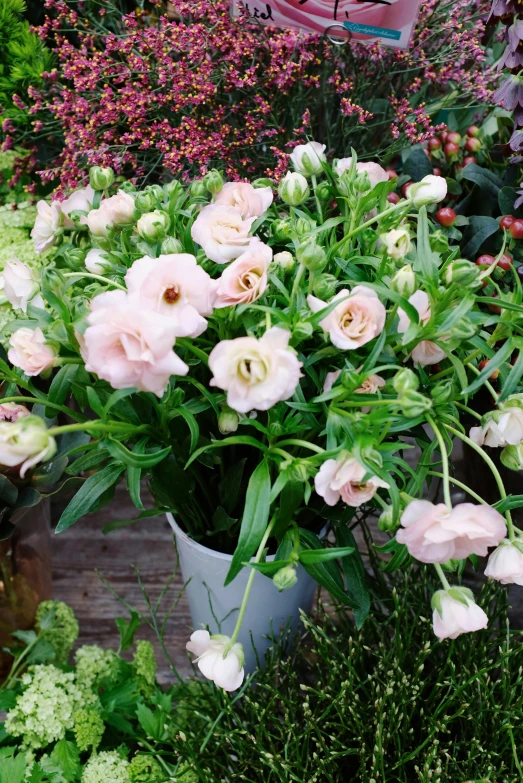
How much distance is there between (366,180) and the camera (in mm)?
514

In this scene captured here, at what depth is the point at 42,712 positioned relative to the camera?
2.11 feet

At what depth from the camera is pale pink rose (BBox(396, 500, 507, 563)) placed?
396 millimetres

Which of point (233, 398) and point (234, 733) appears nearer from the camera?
point (233, 398)

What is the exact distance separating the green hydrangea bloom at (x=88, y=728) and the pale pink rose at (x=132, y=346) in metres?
0.41

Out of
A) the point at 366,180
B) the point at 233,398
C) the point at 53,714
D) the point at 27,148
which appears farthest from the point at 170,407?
the point at 27,148

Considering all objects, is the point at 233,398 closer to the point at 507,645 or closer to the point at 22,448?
the point at 22,448

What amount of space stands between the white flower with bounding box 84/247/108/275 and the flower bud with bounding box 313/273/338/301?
168 millimetres

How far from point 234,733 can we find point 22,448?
1.28 feet

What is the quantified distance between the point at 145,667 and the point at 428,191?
0.54m

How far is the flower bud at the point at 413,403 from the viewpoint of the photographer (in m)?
0.39

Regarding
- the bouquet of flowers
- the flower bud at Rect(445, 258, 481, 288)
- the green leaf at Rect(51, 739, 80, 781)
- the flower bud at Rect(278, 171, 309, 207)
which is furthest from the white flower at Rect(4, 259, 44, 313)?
the green leaf at Rect(51, 739, 80, 781)

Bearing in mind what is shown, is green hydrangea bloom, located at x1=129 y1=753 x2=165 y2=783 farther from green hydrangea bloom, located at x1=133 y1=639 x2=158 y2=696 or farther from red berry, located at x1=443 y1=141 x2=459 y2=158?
red berry, located at x1=443 y1=141 x2=459 y2=158

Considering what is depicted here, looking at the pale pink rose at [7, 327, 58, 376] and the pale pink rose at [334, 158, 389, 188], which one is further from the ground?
the pale pink rose at [334, 158, 389, 188]

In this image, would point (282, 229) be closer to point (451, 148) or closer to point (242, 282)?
point (242, 282)
